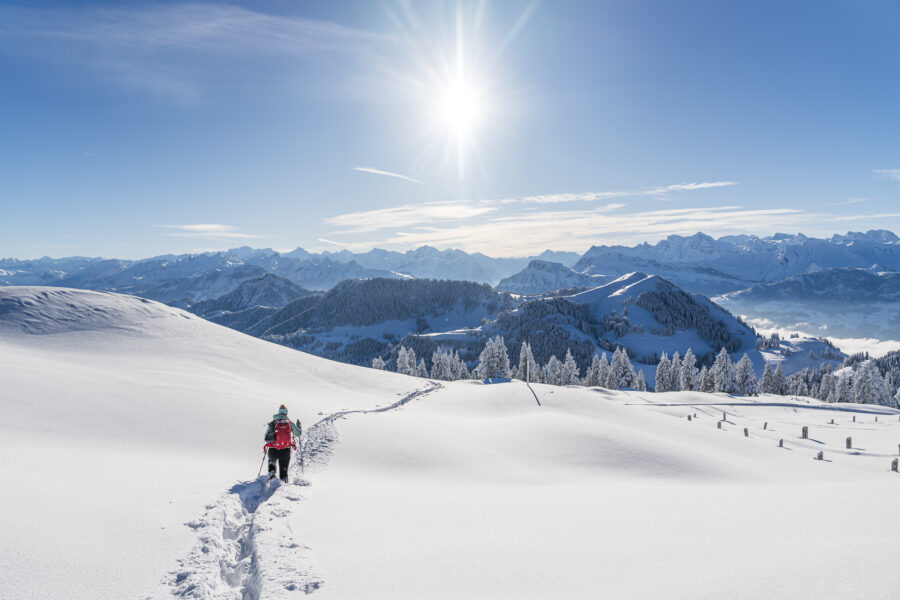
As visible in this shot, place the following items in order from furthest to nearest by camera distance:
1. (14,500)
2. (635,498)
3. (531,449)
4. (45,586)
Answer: (531,449), (635,498), (14,500), (45,586)

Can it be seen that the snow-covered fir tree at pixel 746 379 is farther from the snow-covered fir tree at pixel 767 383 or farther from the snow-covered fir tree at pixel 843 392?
the snow-covered fir tree at pixel 843 392

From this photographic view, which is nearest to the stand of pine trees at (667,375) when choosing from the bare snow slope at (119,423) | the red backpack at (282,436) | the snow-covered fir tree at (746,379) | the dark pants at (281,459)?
the snow-covered fir tree at (746,379)

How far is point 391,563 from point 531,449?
12454 millimetres

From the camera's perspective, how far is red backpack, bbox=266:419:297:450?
37.8ft

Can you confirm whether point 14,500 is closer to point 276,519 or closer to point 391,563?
point 276,519

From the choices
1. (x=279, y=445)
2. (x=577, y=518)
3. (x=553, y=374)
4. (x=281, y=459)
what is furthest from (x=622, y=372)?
(x=279, y=445)

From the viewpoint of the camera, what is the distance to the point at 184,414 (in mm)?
15297

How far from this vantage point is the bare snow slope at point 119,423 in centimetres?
615

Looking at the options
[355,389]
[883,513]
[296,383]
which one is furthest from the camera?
[355,389]

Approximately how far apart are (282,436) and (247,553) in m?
4.39

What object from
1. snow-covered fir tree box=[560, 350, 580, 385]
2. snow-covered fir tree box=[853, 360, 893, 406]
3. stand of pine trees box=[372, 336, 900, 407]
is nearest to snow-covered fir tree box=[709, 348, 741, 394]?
stand of pine trees box=[372, 336, 900, 407]

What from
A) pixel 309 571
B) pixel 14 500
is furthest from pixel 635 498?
pixel 14 500

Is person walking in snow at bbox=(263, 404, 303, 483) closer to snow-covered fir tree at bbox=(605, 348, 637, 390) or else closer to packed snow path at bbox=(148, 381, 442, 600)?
packed snow path at bbox=(148, 381, 442, 600)

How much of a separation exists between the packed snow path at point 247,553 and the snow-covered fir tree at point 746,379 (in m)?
103
